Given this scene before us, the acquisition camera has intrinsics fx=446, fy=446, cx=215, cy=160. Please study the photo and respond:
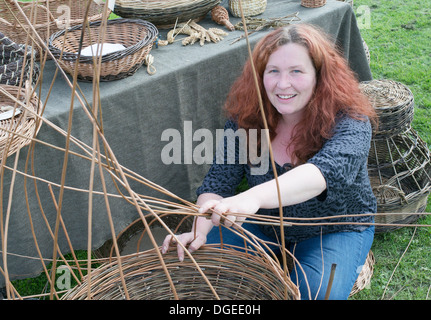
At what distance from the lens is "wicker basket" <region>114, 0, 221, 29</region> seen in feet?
5.16

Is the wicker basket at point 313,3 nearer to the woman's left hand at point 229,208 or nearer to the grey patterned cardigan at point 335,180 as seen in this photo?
the grey patterned cardigan at point 335,180

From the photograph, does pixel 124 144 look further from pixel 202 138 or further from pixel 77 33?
pixel 77 33

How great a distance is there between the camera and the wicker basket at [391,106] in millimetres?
1544

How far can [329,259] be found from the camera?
1103 millimetres

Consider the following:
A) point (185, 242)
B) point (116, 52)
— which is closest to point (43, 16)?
point (116, 52)

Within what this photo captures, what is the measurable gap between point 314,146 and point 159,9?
2.60 ft

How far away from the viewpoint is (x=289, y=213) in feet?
3.84

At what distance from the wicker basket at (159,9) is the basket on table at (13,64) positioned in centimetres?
42

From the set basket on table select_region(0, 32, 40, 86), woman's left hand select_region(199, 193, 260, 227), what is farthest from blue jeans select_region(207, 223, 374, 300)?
basket on table select_region(0, 32, 40, 86)

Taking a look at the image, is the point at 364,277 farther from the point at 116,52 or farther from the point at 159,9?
the point at 159,9

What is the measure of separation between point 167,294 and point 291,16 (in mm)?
1196

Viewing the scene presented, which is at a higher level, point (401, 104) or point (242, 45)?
point (242, 45)

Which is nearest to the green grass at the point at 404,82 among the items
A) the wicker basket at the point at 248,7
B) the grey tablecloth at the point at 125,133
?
the grey tablecloth at the point at 125,133
